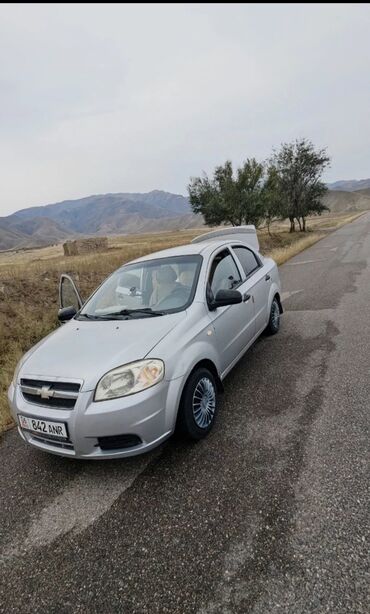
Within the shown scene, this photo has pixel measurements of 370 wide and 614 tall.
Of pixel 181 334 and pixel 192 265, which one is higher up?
pixel 192 265

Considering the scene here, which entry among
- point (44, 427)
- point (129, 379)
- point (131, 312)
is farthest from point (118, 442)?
point (131, 312)

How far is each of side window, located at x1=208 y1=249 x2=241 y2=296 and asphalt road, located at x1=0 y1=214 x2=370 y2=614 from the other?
1.27 meters

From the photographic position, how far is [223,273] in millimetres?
4031

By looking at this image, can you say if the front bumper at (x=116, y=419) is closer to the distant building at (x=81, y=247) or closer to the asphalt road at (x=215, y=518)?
the asphalt road at (x=215, y=518)

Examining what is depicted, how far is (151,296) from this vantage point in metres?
3.62

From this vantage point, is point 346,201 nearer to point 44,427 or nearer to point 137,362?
point 137,362

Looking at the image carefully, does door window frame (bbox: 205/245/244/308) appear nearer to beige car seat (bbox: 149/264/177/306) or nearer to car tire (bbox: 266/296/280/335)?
beige car seat (bbox: 149/264/177/306)

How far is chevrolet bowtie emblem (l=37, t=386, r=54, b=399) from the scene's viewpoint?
2551mm

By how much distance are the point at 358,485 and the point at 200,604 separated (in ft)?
4.23

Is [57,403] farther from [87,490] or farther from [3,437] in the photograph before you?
[3,437]

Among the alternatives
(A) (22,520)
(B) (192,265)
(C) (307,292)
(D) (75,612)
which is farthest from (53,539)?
(C) (307,292)

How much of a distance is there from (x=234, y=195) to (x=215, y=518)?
24309mm

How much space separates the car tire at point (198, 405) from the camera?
9.07 ft

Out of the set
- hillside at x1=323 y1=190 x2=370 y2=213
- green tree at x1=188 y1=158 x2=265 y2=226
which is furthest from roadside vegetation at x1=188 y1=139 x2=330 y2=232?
hillside at x1=323 y1=190 x2=370 y2=213
